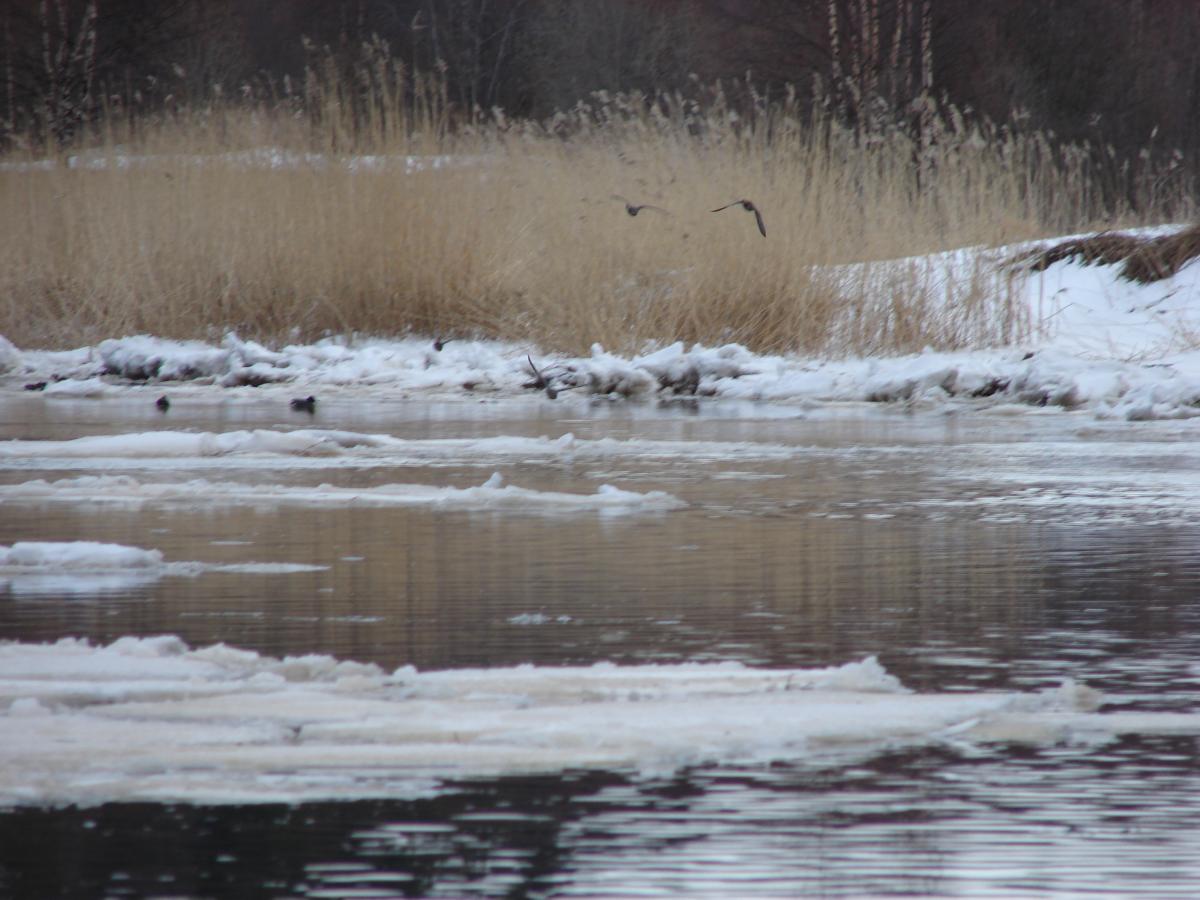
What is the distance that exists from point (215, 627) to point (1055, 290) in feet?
36.3

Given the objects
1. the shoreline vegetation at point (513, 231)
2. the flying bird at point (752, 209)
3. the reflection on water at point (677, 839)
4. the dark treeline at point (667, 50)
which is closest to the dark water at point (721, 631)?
the reflection on water at point (677, 839)

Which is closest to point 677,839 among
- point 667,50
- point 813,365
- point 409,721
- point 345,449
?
point 409,721

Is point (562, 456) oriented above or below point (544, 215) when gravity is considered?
below

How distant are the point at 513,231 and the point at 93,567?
9398 mm

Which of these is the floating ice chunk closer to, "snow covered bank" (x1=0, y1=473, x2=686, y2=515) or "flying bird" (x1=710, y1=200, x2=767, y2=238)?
"snow covered bank" (x1=0, y1=473, x2=686, y2=515)

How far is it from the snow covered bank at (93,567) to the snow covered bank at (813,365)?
670cm

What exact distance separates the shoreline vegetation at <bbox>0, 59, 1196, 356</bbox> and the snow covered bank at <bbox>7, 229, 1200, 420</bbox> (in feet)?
0.67

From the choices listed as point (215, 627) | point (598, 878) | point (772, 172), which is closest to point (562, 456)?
point (215, 627)

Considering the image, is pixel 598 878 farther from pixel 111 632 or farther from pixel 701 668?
pixel 111 632

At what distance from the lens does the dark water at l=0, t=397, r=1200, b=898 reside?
2178mm

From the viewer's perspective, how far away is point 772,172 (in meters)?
13.6

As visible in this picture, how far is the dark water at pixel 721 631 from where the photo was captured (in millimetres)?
2178

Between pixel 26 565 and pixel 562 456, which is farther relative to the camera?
pixel 562 456

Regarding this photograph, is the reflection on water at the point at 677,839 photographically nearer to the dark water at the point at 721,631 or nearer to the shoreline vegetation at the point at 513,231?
the dark water at the point at 721,631
